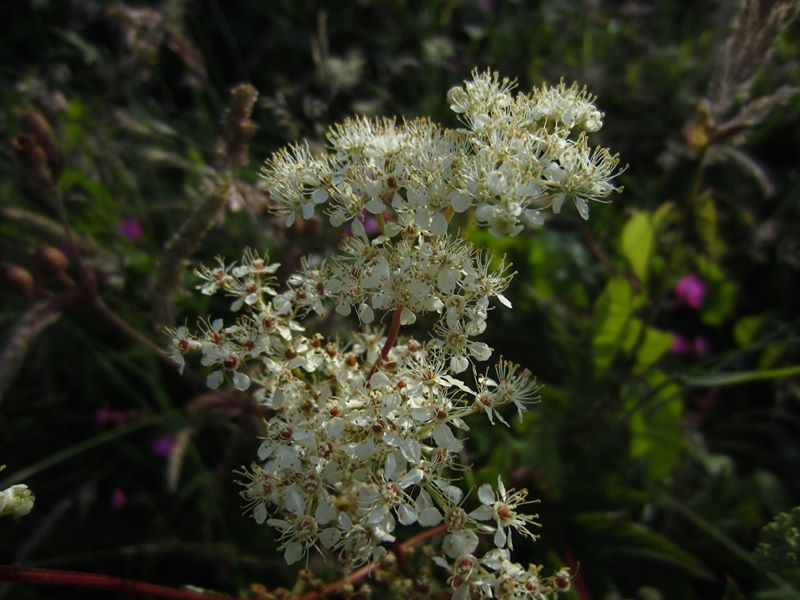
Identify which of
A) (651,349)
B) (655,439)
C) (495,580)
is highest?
(651,349)

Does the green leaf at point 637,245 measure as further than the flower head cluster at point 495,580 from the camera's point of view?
Yes

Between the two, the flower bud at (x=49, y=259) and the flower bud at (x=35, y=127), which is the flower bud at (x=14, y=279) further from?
the flower bud at (x=35, y=127)

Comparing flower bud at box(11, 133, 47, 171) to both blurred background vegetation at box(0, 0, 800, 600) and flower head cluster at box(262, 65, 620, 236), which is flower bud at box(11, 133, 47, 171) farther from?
flower head cluster at box(262, 65, 620, 236)

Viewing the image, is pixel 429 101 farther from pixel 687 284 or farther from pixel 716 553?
pixel 716 553

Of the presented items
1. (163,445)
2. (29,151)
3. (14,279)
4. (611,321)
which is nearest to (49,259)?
(14,279)

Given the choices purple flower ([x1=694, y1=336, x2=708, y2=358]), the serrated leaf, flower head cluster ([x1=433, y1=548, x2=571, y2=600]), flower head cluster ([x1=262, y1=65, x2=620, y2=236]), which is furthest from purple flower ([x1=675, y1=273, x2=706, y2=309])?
flower head cluster ([x1=433, y1=548, x2=571, y2=600])

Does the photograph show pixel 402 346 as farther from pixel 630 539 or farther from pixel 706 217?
pixel 706 217

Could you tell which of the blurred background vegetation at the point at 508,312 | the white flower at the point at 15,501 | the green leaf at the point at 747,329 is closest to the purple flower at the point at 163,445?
the blurred background vegetation at the point at 508,312

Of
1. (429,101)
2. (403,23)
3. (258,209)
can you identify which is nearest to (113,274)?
(258,209)
